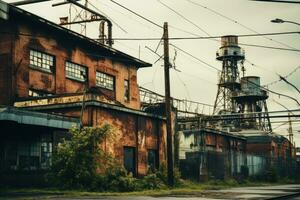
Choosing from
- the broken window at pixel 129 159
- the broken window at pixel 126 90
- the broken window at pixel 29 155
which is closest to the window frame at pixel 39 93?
the broken window at pixel 29 155

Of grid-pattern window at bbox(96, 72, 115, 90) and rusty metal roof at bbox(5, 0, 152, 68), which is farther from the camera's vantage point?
grid-pattern window at bbox(96, 72, 115, 90)

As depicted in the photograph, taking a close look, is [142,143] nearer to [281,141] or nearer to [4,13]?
[4,13]

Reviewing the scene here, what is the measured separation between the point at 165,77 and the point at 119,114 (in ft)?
11.9

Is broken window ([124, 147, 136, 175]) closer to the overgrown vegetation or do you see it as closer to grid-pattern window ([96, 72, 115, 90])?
the overgrown vegetation

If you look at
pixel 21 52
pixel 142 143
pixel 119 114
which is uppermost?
pixel 21 52

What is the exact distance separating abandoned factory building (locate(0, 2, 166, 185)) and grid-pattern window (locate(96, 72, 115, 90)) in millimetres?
75

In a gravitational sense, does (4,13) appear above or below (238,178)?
above

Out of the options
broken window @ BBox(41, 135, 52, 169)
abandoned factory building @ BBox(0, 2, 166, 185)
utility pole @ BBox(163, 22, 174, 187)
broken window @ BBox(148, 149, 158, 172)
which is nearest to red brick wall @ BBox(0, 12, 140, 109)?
abandoned factory building @ BBox(0, 2, 166, 185)

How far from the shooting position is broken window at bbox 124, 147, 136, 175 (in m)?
25.7

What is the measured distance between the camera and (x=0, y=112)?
17.9m

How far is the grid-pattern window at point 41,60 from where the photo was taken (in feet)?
86.5

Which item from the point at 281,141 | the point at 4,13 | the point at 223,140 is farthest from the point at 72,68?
the point at 281,141

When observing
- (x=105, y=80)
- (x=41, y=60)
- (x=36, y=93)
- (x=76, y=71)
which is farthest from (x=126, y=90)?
(x=36, y=93)

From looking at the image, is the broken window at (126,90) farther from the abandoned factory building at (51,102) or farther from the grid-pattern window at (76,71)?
the grid-pattern window at (76,71)
